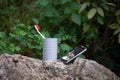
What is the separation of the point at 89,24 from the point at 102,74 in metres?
0.63

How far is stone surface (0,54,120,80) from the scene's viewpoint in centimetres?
209

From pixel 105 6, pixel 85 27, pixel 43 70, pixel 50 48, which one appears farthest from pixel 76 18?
pixel 43 70

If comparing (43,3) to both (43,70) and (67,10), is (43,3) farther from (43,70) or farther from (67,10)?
(43,70)

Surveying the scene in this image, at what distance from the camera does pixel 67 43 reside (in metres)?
2.93

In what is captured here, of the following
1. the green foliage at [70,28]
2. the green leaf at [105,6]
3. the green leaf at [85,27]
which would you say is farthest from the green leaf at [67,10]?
the green leaf at [105,6]

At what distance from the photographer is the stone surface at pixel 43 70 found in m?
2.09

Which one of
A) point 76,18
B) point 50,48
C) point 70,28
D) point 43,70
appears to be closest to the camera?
point 43,70

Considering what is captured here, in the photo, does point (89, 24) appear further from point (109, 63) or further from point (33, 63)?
point (33, 63)

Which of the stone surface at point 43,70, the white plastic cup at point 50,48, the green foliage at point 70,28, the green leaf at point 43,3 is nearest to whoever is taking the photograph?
the stone surface at point 43,70

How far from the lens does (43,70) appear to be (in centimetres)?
211

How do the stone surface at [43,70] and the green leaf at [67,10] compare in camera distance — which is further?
the green leaf at [67,10]

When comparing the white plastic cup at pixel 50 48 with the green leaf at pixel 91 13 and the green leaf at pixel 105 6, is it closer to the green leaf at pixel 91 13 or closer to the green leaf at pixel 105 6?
the green leaf at pixel 91 13

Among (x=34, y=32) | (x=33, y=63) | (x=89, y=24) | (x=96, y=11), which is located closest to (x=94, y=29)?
(x=89, y=24)

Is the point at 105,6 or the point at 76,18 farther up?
the point at 105,6
